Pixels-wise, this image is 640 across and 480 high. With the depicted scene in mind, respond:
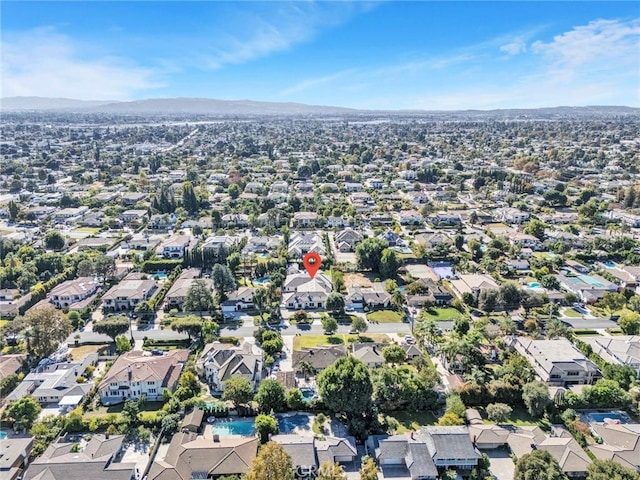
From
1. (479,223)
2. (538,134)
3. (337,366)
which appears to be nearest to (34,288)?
(337,366)

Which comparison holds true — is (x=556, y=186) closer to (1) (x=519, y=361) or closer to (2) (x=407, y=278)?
(2) (x=407, y=278)

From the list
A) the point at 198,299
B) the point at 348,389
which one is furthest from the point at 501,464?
the point at 198,299

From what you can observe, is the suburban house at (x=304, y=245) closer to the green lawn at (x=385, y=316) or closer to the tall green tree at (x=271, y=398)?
the green lawn at (x=385, y=316)

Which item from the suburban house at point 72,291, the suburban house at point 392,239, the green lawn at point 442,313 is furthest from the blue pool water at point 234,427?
the suburban house at point 392,239

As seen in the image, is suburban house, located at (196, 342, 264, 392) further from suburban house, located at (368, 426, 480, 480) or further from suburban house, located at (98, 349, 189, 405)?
suburban house, located at (368, 426, 480, 480)

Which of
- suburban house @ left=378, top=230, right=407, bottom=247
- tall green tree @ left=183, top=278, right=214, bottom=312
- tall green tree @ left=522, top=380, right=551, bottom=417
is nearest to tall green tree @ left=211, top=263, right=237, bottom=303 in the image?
tall green tree @ left=183, top=278, right=214, bottom=312
